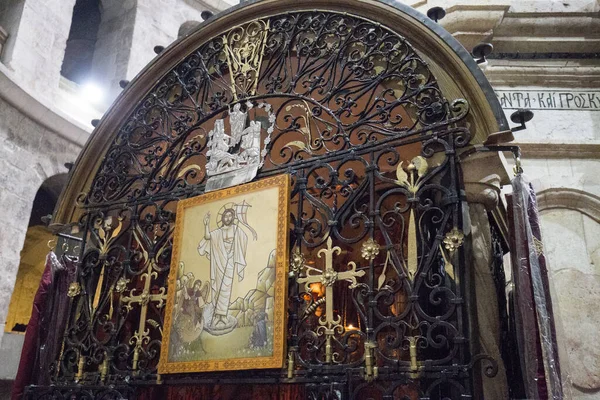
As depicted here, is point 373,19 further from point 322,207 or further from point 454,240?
point 454,240

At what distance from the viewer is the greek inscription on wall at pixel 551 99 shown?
488 cm

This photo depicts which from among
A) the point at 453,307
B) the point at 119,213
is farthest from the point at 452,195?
the point at 119,213

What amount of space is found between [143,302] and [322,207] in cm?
167

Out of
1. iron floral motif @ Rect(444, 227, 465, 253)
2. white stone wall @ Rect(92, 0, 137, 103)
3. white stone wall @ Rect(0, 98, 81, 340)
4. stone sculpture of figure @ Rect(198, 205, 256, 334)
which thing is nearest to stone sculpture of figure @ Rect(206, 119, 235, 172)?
→ stone sculpture of figure @ Rect(198, 205, 256, 334)

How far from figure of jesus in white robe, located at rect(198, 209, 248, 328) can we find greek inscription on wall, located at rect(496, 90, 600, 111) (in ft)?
8.12

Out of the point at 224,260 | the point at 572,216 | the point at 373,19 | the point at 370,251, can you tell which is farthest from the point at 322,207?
the point at 572,216

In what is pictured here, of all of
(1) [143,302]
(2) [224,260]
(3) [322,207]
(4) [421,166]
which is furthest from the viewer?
(1) [143,302]

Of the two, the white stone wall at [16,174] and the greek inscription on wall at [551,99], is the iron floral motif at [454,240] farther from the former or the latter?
the white stone wall at [16,174]

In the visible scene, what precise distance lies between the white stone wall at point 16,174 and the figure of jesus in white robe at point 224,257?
132 inches

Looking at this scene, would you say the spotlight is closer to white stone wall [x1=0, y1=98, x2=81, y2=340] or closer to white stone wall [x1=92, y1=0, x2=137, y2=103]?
white stone wall [x1=92, y1=0, x2=137, y2=103]

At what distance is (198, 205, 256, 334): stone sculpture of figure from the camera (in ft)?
13.7

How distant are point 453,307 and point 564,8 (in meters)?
3.22

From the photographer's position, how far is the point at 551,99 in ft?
16.2

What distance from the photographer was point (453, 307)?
10.9 feet
